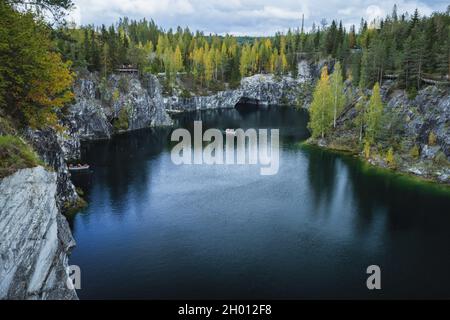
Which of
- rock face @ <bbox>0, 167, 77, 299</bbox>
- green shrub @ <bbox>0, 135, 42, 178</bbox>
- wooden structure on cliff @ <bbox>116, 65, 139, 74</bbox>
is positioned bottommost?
rock face @ <bbox>0, 167, 77, 299</bbox>

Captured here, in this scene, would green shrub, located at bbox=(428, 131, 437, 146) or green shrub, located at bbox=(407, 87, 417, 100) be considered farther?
green shrub, located at bbox=(407, 87, 417, 100)

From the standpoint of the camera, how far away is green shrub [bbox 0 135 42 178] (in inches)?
930

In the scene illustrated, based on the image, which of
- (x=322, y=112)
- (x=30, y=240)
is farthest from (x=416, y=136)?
(x=30, y=240)

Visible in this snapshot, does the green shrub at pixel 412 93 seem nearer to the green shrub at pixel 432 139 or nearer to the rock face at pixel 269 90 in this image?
the green shrub at pixel 432 139

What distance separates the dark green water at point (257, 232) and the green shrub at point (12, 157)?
15977 millimetres

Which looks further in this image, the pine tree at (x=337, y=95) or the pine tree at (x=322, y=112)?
the pine tree at (x=337, y=95)

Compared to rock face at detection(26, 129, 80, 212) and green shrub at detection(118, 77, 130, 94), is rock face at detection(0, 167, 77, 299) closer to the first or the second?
rock face at detection(26, 129, 80, 212)

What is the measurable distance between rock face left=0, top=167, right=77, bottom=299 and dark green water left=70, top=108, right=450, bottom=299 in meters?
10.9

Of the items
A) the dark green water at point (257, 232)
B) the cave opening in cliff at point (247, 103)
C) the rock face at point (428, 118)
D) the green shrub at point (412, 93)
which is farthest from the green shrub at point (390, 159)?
the cave opening in cliff at point (247, 103)

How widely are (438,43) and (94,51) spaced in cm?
8649

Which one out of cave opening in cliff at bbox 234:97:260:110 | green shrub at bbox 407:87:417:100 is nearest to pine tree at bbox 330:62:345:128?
green shrub at bbox 407:87:417:100

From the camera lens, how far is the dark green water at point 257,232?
125ft

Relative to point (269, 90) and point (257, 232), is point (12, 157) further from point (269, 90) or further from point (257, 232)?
point (269, 90)
